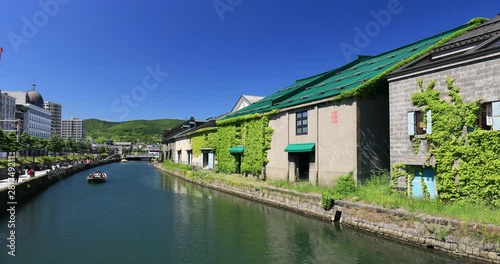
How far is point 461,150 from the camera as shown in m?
16.0

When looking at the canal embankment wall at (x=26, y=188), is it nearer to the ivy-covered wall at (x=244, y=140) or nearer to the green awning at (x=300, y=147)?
the ivy-covered wall at (x=244, y=140)

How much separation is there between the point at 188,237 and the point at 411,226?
10.9 meters

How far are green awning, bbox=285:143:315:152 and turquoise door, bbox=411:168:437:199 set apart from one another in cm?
869

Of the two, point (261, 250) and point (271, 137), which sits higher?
point (271, 137)

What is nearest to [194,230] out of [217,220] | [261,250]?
[217,220]

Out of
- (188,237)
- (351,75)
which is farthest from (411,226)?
(351,75)

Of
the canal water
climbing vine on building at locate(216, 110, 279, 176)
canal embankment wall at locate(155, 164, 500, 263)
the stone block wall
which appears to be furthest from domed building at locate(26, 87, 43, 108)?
the stone block wall

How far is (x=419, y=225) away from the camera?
1507 cm

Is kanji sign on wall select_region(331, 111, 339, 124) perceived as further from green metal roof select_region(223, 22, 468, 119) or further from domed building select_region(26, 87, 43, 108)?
domed building select_region(26, 87, 43, 108)

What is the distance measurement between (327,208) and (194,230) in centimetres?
792

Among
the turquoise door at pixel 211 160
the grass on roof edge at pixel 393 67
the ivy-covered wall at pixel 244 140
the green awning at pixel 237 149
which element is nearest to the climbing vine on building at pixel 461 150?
the grass on roof edge at pixel 393 67

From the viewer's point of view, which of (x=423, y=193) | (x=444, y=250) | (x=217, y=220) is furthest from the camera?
(x=217, y=220)

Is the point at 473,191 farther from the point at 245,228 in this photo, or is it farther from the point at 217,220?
the point at 217,220

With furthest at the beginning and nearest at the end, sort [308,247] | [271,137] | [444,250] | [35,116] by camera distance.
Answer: [35,116]
[271,137]
[308,247]
[444,250]
